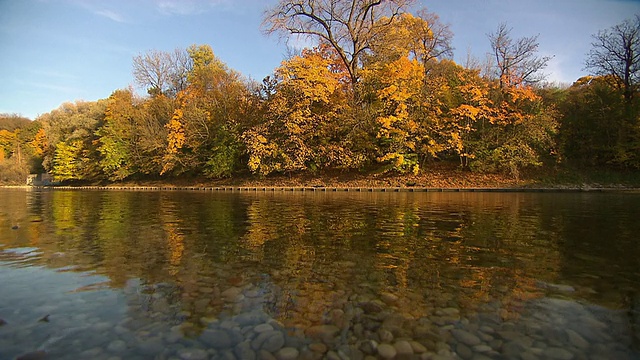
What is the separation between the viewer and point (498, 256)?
228 inches

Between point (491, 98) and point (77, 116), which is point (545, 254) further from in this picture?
point (77, 116)

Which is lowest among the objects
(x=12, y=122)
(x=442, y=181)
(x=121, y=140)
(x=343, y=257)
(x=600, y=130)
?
(x=343, y=257)

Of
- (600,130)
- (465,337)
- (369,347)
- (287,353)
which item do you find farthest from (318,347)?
(600,130)

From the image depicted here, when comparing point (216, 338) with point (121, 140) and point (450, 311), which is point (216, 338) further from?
point (121, 140)

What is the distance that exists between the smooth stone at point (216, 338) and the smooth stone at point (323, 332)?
710mm

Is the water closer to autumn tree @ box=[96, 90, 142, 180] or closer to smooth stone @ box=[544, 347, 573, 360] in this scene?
smooth stone @ box=[544, 347, 573, 360]

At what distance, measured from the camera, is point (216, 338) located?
9.94 feet

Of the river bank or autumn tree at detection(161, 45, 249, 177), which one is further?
autumn tree at detection(161, 45, 249, 177)

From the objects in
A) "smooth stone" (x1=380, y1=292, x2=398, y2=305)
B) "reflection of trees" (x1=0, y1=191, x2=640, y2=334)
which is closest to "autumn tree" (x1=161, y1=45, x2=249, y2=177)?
"reflection of trees" (x1=0, y1=191, x2=640, y2=334)

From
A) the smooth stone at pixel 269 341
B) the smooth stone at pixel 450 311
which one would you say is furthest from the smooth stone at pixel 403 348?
the smooth stone at pixel 269 341

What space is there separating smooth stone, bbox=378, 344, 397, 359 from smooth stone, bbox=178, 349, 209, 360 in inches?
55.3

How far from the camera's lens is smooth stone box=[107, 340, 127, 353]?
283cm

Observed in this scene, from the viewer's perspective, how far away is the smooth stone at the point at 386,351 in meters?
2.75

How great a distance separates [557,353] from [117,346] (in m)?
3.65
